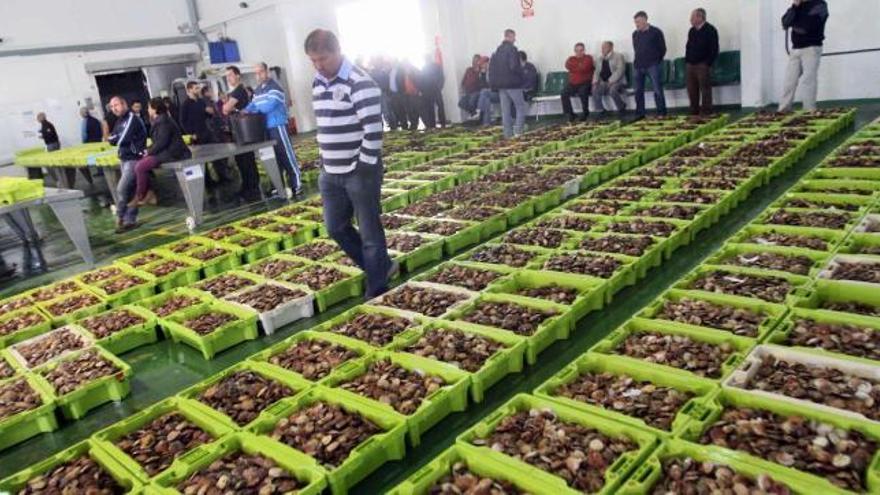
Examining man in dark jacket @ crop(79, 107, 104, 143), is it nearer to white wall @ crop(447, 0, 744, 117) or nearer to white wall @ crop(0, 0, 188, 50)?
white wall @ crop(0, 0, 188, 50)

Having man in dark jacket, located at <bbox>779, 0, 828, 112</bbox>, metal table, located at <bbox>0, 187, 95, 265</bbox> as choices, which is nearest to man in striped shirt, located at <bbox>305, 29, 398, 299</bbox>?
metal table, located at <bbox>0, 187, 95, 265</bbox>

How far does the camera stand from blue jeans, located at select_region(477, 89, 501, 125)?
44.9ft

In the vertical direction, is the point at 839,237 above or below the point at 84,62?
below

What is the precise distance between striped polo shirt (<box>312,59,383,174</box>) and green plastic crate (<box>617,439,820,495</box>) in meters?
2.54

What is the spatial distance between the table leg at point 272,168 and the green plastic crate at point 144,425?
19.0 feet

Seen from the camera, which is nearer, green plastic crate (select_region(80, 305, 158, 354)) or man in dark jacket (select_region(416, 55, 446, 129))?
green plastic crate (select_region(80, 305, 158, 354))

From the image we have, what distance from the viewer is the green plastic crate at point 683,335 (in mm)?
2949

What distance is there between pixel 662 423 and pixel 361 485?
1.33 meters

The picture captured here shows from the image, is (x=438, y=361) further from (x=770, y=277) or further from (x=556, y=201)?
(x=556, y=201)

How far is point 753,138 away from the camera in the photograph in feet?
25.8

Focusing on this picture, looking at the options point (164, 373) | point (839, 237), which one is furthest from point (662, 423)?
point (164, 373)

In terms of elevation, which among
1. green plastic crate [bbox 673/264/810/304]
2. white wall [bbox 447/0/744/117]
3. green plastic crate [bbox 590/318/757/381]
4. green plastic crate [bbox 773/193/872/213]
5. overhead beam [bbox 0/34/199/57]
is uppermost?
overhead beam [bbox 0/34/199/57]

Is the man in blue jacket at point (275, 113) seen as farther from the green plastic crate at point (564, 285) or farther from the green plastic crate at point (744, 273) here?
the green plastic crate at point (744, 273)

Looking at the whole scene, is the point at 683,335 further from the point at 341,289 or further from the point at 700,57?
the point at 700,57
